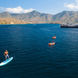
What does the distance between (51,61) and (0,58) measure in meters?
21.1

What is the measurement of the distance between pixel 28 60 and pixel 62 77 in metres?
17.9

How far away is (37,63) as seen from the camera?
4603 centimetres

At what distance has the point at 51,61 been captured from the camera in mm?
48312

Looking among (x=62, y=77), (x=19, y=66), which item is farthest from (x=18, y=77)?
(x=62, y=77)

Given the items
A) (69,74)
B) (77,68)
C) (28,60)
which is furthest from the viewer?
(28,60)

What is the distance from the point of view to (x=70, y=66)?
43594mm

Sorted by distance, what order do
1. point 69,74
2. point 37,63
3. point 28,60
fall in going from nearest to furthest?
1. point 69,74
2. point 37,63
3. point 28,60

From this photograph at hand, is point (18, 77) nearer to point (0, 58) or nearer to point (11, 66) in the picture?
point (11, 66)

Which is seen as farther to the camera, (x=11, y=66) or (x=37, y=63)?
(x=37, y=63)

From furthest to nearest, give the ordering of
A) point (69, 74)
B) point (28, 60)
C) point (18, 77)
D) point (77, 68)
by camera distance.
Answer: point (28, 60), point (77, 68), point (69, 74), point (18, 77)

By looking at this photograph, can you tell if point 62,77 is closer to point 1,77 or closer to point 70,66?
point 70,66

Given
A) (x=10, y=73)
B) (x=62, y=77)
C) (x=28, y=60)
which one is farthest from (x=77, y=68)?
(x=10, y=73)

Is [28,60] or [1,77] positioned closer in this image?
[1,77]

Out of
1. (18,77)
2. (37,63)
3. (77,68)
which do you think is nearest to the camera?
(18,77)
